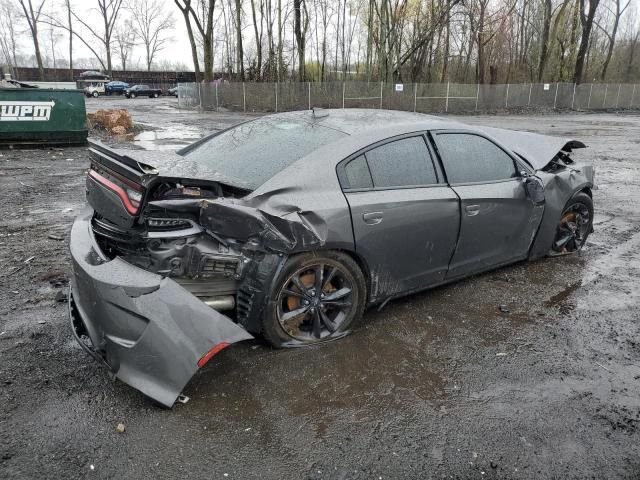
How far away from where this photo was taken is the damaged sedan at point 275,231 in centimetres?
272

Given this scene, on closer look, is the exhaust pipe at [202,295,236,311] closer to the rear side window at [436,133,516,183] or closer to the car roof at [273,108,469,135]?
the car roof at [273,108,469,135]

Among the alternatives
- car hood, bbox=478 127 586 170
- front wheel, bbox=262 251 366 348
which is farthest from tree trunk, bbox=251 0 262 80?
front wheel, bbox=262 251 366 348

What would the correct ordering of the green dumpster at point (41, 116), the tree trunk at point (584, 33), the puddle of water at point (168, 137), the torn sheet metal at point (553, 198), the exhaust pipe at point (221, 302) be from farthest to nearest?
1. the tree trunk at point (584, 33)
2. the puddle of water at point (168, 137)
3. the green dumpster at point (41, 116)
4. the torn sheet metal at point (553, 198)
5. the exhaust pipe at point (221, 302)

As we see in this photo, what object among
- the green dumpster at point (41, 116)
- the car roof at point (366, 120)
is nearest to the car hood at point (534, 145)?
the car roof at point (366, 120)

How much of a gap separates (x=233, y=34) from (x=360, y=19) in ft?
40.6

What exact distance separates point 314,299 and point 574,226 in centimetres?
341

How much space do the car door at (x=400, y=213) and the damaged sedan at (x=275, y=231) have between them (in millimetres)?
10

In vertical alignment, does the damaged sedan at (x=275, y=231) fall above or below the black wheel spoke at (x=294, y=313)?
above

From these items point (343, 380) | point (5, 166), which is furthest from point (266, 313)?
point (5, 166)

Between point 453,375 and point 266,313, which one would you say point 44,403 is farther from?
point 453,375

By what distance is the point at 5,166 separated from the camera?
32.8 feet

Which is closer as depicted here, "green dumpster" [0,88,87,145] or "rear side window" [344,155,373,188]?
"rear side window" [344,155,373,188]

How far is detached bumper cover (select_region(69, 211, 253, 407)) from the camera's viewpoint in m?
2.63

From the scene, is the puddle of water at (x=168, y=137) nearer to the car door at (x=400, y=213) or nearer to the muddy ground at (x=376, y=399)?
the muddy ground at (x=376, y=399)
